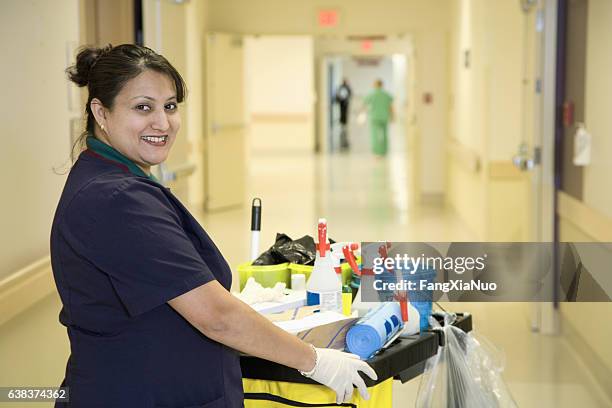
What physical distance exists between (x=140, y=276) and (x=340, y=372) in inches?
22.3

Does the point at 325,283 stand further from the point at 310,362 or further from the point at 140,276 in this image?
the point at 140,276

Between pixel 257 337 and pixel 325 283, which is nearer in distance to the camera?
pixel 257 337

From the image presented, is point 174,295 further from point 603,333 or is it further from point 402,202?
point 402,202

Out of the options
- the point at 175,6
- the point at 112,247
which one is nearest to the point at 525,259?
the point at 112,247

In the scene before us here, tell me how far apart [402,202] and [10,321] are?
7.85m

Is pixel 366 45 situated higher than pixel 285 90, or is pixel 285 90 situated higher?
pixel 366 45

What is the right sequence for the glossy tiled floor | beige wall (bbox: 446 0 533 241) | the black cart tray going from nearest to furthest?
the black cart tray
the glossy tiled floor
beige wall (bbox: 446 0 533 241)

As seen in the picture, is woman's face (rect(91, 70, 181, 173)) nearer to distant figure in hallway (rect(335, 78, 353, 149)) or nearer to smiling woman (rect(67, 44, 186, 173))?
smiling woman (rect(67, 44, 186, 173))

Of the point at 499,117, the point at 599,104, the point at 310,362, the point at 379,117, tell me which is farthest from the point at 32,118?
the point at 379,117

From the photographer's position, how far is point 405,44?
1952 centimetres

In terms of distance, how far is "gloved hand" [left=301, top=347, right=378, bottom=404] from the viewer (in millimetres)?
2119

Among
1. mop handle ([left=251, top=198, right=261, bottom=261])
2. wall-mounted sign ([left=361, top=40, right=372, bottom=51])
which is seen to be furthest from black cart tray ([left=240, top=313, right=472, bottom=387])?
wall-mounted sign ([left=361, top=40, right=372, bottom=51])

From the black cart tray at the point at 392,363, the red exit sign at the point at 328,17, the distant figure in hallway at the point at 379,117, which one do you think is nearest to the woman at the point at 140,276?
the black cart tray at the point at 392,363

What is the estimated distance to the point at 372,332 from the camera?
2297mm
